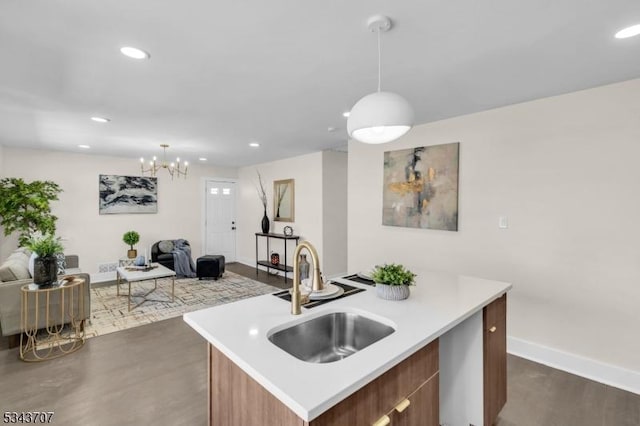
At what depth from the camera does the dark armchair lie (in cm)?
588

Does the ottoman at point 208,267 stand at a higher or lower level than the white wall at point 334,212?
lower

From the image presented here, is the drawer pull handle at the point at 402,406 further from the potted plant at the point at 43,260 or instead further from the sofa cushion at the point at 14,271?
the sofa cushion at the point at 14,271

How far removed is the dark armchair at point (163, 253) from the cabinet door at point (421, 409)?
560cm

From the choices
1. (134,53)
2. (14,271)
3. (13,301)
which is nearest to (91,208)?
(14,271)

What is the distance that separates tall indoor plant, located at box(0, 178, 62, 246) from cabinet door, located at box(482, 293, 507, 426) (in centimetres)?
555

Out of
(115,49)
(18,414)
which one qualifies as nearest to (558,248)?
(115,49)

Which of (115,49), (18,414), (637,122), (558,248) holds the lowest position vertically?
(18,414)

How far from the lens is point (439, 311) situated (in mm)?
1521

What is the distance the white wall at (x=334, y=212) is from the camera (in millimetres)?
5336

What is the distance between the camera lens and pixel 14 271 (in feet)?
10.2

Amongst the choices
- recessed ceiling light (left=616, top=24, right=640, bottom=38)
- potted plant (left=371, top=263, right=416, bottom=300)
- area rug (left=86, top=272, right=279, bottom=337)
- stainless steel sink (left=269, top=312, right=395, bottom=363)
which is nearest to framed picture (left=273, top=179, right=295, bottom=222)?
area rug (left=86, top=272, right=279, bottom=337)

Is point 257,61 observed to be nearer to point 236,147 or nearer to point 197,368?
point 197,368

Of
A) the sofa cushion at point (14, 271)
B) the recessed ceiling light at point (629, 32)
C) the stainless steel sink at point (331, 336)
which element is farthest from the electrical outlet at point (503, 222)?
the sofa cushion at point (14, 271)

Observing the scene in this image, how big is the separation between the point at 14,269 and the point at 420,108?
14.7 feet
